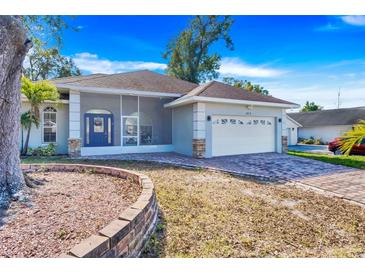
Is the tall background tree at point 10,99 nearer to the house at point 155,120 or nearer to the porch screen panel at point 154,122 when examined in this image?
the house at point 155,120

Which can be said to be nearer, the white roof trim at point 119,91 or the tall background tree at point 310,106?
the white roof trim at point 119,91

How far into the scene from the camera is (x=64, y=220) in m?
3.12

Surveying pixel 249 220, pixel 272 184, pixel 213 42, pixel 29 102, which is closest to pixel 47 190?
pixel 249 220

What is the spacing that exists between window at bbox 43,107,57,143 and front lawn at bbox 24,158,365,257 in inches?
331

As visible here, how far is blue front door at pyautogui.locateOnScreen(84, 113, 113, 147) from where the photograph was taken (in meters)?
12.3

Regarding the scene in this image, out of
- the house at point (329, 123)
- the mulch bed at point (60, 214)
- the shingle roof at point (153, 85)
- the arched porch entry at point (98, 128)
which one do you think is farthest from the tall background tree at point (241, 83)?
the mulch bed at point (60, 214)

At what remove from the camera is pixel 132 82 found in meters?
13.5

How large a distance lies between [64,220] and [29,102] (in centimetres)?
1048

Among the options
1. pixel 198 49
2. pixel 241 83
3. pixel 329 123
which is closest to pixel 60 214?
pixel 198 49

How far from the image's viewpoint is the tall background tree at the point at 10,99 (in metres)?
3.78

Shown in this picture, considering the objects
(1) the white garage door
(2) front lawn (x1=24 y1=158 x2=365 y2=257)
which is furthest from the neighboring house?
(2) front lawn (x1=24 y1=158 x2=365 y2=257)

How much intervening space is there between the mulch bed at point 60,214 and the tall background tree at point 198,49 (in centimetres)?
2565

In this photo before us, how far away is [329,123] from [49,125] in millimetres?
31692

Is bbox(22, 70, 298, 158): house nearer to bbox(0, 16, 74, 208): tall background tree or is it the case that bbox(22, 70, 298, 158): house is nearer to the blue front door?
the blue front door
